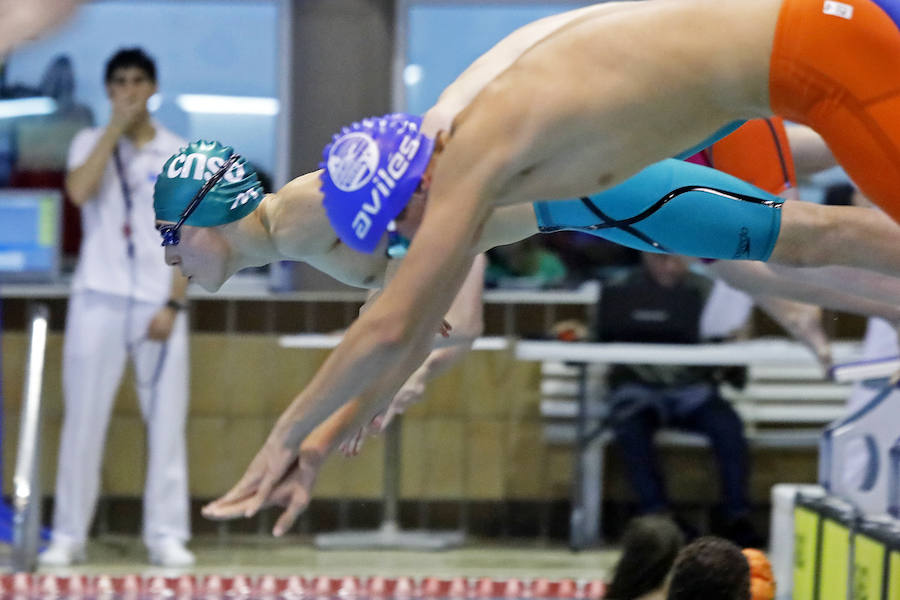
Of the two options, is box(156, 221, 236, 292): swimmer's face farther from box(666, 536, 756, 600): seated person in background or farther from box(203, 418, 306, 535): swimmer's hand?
box(666, 536, 756, 600): seated person in background

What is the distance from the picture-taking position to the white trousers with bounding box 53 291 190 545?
259 inches

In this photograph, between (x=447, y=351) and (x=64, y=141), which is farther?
(x=64, y=141)

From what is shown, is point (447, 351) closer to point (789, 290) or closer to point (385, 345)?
point (789, 290)

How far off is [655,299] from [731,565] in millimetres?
3934

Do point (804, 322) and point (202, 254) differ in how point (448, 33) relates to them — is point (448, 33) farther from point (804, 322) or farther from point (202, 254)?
point (202, 254)

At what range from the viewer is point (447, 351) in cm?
430

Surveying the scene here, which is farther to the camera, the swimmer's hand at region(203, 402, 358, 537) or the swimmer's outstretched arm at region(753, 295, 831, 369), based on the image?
the swimmer's outstretched arm at region(753, 295, 831, 369)

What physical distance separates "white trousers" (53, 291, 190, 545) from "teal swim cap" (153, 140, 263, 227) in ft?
10.4

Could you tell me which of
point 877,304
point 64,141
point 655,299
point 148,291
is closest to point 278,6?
point 64,141

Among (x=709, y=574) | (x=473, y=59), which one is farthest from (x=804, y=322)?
(x=473, y=59)

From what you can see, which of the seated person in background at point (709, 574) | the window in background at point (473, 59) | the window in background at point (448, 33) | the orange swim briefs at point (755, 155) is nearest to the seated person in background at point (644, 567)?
the seated person in background at point (709, 574)

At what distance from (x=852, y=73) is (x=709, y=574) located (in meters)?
1.08

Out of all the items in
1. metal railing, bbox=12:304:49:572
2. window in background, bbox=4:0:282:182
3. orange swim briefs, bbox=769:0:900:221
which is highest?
window in background, bbox=4:0:282:182

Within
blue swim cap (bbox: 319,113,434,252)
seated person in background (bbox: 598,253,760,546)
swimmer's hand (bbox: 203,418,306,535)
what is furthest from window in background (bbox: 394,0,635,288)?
swimmer's hand (bbox: 203,418,306,535)
